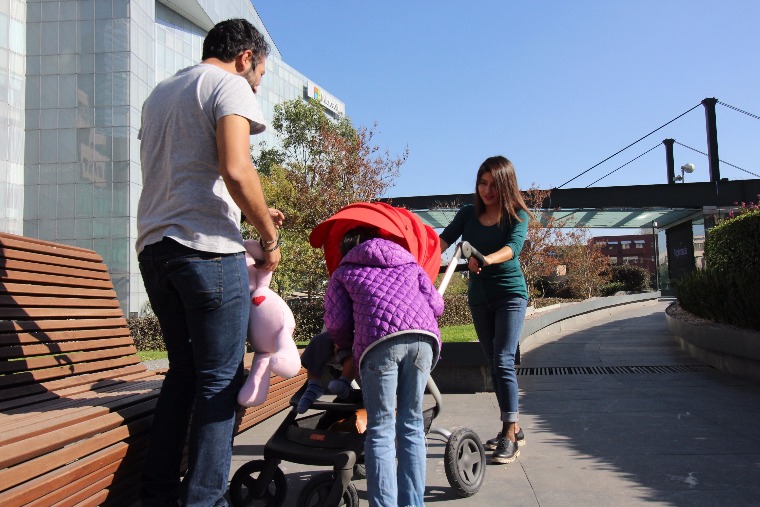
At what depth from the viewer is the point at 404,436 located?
8.88ft

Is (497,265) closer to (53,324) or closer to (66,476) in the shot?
(53,324)

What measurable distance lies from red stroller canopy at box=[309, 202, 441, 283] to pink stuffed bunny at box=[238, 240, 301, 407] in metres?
0.47

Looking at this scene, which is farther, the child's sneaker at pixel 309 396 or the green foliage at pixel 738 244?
the green foliage at pixel 738 244

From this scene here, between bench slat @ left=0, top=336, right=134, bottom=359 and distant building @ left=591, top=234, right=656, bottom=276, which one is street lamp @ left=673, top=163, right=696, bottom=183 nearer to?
bench slat @ left=0, top=336, right=134, bottom=359

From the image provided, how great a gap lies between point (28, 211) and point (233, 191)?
1341 inches

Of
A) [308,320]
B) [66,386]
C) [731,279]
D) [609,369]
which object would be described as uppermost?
[731,279]

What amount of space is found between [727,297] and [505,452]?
4.97 m

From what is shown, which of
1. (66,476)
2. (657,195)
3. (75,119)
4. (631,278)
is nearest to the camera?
(66,476)

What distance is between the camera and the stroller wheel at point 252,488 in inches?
113

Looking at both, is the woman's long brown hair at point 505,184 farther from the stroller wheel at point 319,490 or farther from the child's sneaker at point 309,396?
the stroller wheel at point 319,490

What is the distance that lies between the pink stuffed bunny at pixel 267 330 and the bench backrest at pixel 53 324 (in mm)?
956

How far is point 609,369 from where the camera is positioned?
7.86 metres

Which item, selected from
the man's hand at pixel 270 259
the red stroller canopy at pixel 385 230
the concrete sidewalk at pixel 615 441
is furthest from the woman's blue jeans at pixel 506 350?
the man's hand at pixel 270 259

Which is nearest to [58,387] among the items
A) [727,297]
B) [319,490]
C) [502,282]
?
[319,490]
